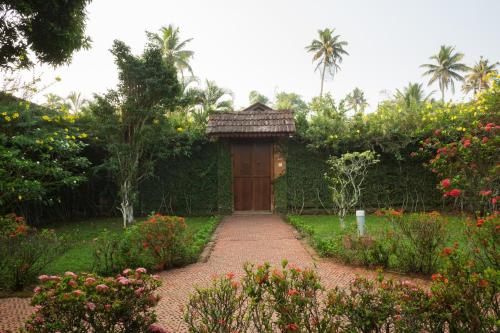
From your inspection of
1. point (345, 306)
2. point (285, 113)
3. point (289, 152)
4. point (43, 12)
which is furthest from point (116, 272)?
point (285, 113)

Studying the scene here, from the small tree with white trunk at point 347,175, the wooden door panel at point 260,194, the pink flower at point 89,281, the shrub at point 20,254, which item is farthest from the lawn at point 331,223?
the pink flower at point 89,281

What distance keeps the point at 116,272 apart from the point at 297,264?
3.10 meters

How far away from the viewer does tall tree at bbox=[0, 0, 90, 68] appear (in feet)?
19.3

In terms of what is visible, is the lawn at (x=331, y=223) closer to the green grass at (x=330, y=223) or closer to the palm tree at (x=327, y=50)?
the green grass at (x=330, y=223)

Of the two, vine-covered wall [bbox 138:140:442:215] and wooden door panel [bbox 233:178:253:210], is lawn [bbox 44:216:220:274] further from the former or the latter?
wooden door panel [bbox 233:178:253:210]

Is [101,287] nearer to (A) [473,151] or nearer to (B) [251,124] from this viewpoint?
(A) [473,151]

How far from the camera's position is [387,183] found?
42.1 feet

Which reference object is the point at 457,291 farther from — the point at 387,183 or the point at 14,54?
the point at 387,183

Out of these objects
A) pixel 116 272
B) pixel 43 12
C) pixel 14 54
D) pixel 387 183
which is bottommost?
pixel 116 272

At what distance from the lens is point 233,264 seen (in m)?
6.39

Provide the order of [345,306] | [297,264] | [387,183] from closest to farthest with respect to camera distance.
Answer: [345,306], [297,264], [387,183]

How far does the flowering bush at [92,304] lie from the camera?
2564mm

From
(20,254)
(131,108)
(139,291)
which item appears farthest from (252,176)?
(139,291)

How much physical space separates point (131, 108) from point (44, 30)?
13.9 ft
